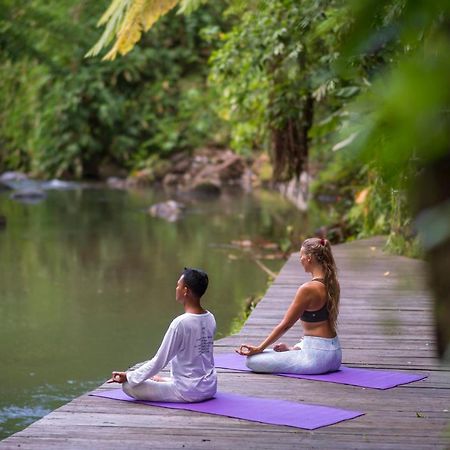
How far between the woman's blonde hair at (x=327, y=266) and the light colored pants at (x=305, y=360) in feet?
0.52

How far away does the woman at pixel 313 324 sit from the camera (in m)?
5.42

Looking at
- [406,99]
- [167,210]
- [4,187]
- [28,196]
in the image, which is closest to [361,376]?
[406,99]

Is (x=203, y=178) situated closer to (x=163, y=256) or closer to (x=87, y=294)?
(x=163, y=256)

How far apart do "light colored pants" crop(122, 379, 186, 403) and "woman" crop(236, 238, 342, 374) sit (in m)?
0.78

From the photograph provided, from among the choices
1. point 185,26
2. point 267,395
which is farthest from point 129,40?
point 185,26

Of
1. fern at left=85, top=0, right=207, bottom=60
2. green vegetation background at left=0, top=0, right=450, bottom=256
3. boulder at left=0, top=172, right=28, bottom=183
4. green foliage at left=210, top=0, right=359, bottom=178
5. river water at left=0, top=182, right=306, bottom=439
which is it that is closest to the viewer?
green vegetation background at left=0, top=0, right=450, bottom=256

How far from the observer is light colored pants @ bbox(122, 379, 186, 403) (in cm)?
477

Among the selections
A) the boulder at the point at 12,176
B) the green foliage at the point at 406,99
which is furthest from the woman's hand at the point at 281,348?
the boulder at the point at 12,176

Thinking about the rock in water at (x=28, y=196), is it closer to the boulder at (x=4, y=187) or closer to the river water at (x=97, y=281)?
the river water at (x=97, y=281)

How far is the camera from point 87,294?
11.3 metres

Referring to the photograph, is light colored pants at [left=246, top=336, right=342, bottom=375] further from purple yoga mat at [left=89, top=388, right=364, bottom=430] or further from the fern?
the fern

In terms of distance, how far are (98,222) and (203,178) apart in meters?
9.02

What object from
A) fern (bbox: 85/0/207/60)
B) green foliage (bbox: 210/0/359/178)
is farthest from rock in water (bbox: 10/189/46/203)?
fern (bbox: 85/0/207/60)

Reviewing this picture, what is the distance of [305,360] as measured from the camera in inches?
214
